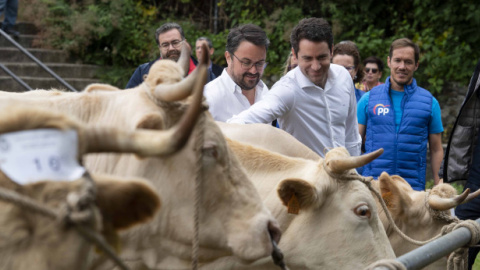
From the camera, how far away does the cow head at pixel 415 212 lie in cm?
523

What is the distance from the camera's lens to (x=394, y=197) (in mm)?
5266

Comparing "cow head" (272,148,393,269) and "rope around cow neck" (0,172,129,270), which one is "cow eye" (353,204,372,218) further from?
"rope around cow neck" (0,172,129,270)

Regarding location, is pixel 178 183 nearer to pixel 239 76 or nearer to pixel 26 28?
pixel 239 76

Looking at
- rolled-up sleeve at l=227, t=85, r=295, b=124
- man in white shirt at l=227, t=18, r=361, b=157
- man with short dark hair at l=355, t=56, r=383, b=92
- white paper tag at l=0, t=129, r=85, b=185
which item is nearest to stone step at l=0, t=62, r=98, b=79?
man with short dark hair at l=355, t=56, r=383, b=92

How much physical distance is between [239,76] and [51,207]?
10.8 feet

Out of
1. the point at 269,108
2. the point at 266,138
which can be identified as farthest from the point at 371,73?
the point at 266,138

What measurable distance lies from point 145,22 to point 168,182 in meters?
11.6

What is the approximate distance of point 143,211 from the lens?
2406 mm

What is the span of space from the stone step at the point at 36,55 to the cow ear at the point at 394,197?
350 inches

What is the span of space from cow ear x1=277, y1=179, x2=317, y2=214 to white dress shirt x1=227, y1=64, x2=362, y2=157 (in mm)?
898

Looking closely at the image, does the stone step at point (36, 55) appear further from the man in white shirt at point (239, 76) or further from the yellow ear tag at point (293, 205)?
the yellow ear tag at point (293, 205)

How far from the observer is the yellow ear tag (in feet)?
13.3

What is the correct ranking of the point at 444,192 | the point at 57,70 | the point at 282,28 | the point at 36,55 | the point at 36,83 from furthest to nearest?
the point at 282,28, the point at 36,55, the point at 57,70, the point at 36,83, the point at 444,192

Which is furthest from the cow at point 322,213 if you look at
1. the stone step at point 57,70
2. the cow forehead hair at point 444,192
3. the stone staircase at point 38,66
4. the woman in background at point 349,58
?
the stone step at point 57,70
